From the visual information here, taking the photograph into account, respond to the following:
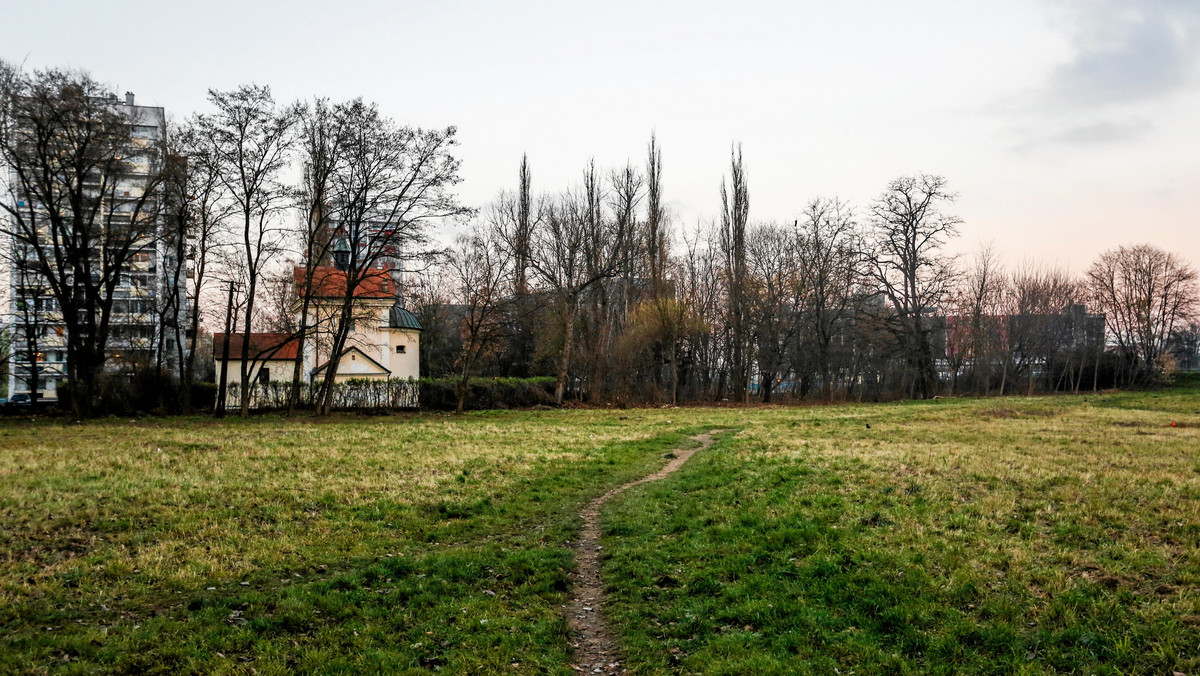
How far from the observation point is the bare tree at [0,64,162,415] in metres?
26.1

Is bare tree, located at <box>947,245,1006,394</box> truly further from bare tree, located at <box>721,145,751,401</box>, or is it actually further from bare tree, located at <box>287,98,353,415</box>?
bare tree, located at <box>287,98,353,415</box>

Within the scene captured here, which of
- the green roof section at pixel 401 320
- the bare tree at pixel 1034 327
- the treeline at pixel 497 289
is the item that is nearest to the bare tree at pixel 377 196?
the treeline at pixel 497 289

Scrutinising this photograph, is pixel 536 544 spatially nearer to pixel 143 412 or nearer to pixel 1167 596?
pixel 1167 596

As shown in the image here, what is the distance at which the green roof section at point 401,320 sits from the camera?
5406 centimetres

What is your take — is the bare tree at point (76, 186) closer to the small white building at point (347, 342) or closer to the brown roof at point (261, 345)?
the small white building at point (347, 342)

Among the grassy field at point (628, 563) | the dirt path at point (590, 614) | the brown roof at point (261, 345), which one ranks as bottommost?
the dirt path at point (590, 614)

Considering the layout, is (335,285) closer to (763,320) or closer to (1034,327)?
(763,320)

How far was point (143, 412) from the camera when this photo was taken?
32469 millimetres

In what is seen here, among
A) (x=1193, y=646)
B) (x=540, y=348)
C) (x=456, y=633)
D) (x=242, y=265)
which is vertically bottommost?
(x=456, y=633)

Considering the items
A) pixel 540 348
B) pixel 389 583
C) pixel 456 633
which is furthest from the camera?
pixel 540 348

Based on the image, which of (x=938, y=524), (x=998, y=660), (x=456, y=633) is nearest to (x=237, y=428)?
(x=456, y=633)

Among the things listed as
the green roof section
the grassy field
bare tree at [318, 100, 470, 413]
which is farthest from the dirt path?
the green roof section

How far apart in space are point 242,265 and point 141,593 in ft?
98.7

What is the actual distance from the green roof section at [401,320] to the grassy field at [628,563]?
3788 cm
